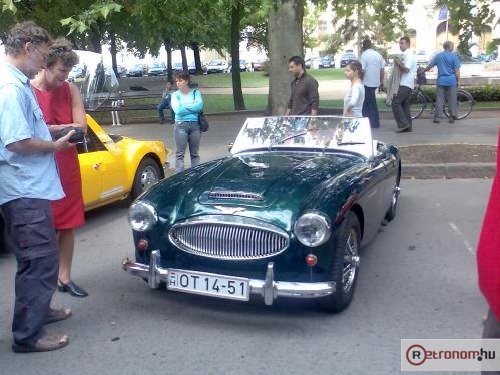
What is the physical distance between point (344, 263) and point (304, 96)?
428 cm

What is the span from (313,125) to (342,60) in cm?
5912

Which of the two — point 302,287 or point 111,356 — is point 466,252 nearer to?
point 302,287

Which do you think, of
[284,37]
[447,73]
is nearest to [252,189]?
[284,37]

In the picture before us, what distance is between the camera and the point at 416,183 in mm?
9016

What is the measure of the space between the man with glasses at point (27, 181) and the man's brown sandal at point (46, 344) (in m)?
0.01

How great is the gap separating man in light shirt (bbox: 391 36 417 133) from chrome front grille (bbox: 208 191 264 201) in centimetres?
883

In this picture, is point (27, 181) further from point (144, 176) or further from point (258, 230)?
point (144, 176)

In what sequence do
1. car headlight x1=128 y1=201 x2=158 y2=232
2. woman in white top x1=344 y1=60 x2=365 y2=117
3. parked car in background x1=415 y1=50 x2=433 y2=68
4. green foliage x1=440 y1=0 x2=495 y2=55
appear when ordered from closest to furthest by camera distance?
car headlight x1=128 y1=201 x2=158 y2=232 → woman in white top x1=344 y1=60 x2=365 y2=117 → green foliage x1=440 y1=0 x2=495 y2=55 → parked car in background x1=415 y1=50 x2=433 y2=68

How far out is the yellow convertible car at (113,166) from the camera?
272 inches

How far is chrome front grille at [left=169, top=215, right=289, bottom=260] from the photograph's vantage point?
13.7 ft

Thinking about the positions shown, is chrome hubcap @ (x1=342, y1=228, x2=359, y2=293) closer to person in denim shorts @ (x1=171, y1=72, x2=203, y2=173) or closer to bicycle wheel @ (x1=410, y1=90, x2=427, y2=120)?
person in denim shorts @ (x1=171, y1=72, x2=203, y2=173)

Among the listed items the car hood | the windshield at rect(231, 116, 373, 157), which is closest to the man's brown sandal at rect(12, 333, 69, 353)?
the car hood

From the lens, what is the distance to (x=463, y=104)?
54.1ft

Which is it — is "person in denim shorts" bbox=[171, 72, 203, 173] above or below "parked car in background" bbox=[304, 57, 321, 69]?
above
